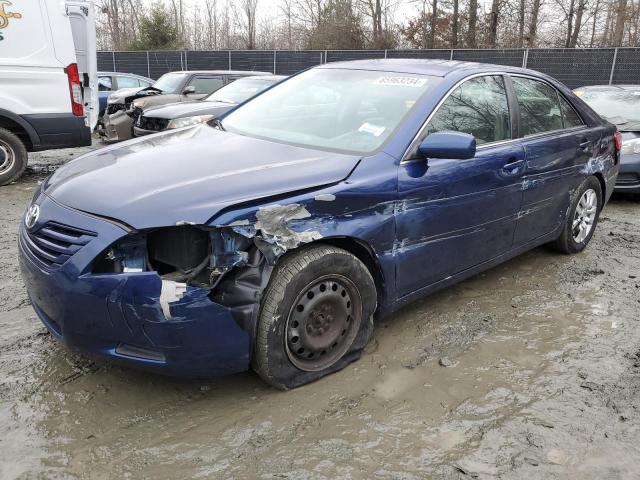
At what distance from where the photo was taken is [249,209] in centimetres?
236

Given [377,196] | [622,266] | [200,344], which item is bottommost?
[622,266]

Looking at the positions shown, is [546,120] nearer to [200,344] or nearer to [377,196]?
[377,196]

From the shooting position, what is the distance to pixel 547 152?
13.1ft

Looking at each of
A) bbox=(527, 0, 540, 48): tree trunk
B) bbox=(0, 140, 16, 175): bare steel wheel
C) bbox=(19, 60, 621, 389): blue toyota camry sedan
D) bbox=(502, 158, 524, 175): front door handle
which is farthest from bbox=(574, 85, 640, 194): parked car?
bbox=(527, 0, 540, 48): tree trunk

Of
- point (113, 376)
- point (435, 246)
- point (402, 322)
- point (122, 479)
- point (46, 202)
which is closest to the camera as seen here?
point (122, 479)

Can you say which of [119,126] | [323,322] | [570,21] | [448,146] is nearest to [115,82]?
[119,126]

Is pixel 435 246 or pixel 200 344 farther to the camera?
pixel 435 246

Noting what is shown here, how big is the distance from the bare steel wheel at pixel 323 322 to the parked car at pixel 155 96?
24.1 ft

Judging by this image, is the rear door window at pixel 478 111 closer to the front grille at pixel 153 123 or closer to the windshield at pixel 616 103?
the windshield at pixel 616 103

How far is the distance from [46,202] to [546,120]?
3.50 metres

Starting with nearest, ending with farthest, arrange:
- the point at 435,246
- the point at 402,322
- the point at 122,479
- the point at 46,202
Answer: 1. the point at 122,479
2. the point at 46,202
3. the point at 435,246
4. the point at 402,322

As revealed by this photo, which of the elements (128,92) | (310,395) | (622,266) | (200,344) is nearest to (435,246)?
(310,395)

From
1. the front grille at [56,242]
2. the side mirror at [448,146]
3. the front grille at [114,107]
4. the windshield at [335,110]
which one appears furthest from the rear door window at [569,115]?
the front grille at [114,107]

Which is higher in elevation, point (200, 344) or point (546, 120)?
point (546, 120)
